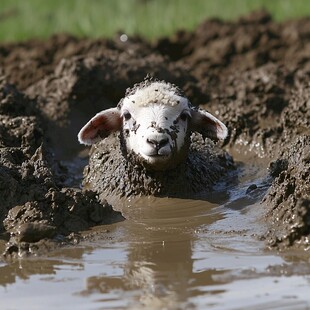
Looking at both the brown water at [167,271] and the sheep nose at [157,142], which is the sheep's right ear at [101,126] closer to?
the sheep nose at [157,142]

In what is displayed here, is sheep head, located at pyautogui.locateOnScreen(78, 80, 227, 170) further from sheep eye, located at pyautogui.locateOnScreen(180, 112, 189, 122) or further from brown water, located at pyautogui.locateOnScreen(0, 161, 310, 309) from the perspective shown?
brown water, located at pyautogui.locateOnScreen(0, 161, 310, 309)

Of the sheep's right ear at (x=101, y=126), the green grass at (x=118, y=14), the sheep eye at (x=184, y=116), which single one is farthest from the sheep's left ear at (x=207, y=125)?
the green grass at (x=118, y=14)

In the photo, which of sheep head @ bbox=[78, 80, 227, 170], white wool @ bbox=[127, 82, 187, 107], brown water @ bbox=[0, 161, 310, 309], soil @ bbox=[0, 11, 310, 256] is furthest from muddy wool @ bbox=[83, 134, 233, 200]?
brown water @ bbox=[0, 161, 310, 309]

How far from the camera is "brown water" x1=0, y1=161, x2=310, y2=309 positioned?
708cm

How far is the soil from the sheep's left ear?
2.16ft

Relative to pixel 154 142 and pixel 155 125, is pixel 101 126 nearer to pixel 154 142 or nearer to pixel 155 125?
pixel 155 125

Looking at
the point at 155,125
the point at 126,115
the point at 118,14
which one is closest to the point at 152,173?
the point at 126,115

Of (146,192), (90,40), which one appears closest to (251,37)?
(90,40)

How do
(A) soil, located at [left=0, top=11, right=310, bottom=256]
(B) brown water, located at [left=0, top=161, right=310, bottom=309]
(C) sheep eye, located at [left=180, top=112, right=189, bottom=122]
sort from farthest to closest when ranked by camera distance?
(C) sheep eye, located at [left=180, top=112, right=189, bottom=122]
(A) soil, located at [left=0, top=11, right=310, bottom=256]
(B) brown water, located at [left=0, top=161, right=310, bottom=309]

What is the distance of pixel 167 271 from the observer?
25.7ft

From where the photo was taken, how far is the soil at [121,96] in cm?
923

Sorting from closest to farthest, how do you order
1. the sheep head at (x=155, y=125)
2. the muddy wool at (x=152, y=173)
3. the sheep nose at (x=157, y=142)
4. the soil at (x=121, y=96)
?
the soil at (x=121, y=96)
the sheep nose at (x=157, y=142)
the sheep head at (x=155, y=125)
the muddy wool at (x=152, y=173)

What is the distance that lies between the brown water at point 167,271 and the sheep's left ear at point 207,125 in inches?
55.7

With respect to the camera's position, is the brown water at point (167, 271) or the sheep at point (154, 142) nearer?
the brown water at point (167, 271)
